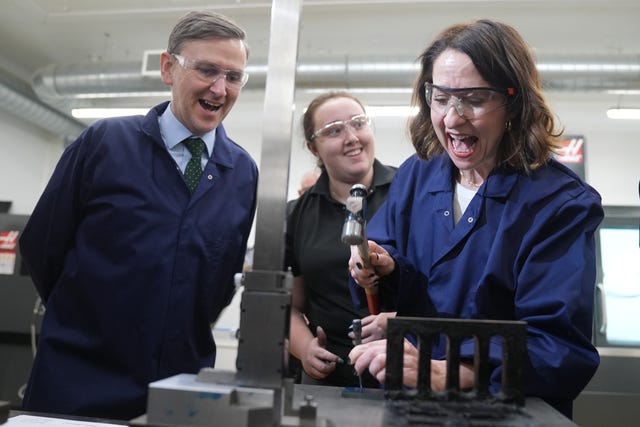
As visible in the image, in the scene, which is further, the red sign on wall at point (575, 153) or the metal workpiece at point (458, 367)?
the red sign on wall at point (575, 153)

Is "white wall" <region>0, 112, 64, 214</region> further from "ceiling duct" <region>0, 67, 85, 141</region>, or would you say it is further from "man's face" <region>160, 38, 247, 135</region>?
"man's face" <region>160, 38, 247, 135</region>

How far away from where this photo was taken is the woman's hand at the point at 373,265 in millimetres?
1036

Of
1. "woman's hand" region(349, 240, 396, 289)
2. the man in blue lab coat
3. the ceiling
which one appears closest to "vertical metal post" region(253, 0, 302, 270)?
"woman's hand" region(349, 240, 396, 289)

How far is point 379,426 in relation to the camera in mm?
567

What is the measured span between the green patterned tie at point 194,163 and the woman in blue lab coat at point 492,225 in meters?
0.49

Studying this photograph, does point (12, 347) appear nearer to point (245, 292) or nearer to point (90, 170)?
point (90, 170)

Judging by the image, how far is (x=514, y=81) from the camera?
40.2 inches

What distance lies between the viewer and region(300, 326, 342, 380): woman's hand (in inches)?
55.4

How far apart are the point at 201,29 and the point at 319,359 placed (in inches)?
38.6

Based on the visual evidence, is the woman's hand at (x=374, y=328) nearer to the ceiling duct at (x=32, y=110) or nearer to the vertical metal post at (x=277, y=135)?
the vertical metal post at (x=277, y=135)

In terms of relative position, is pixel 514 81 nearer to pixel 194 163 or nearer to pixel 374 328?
pixel 374 328

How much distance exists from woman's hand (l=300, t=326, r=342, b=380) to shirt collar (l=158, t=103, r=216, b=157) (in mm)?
617

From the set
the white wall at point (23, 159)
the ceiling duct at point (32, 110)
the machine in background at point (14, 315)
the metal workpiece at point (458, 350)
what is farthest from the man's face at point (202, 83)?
the white wall at point (23, 159)


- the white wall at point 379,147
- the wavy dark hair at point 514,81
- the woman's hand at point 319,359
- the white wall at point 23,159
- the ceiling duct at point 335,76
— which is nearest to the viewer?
the wavy dark hair at point 514,81
